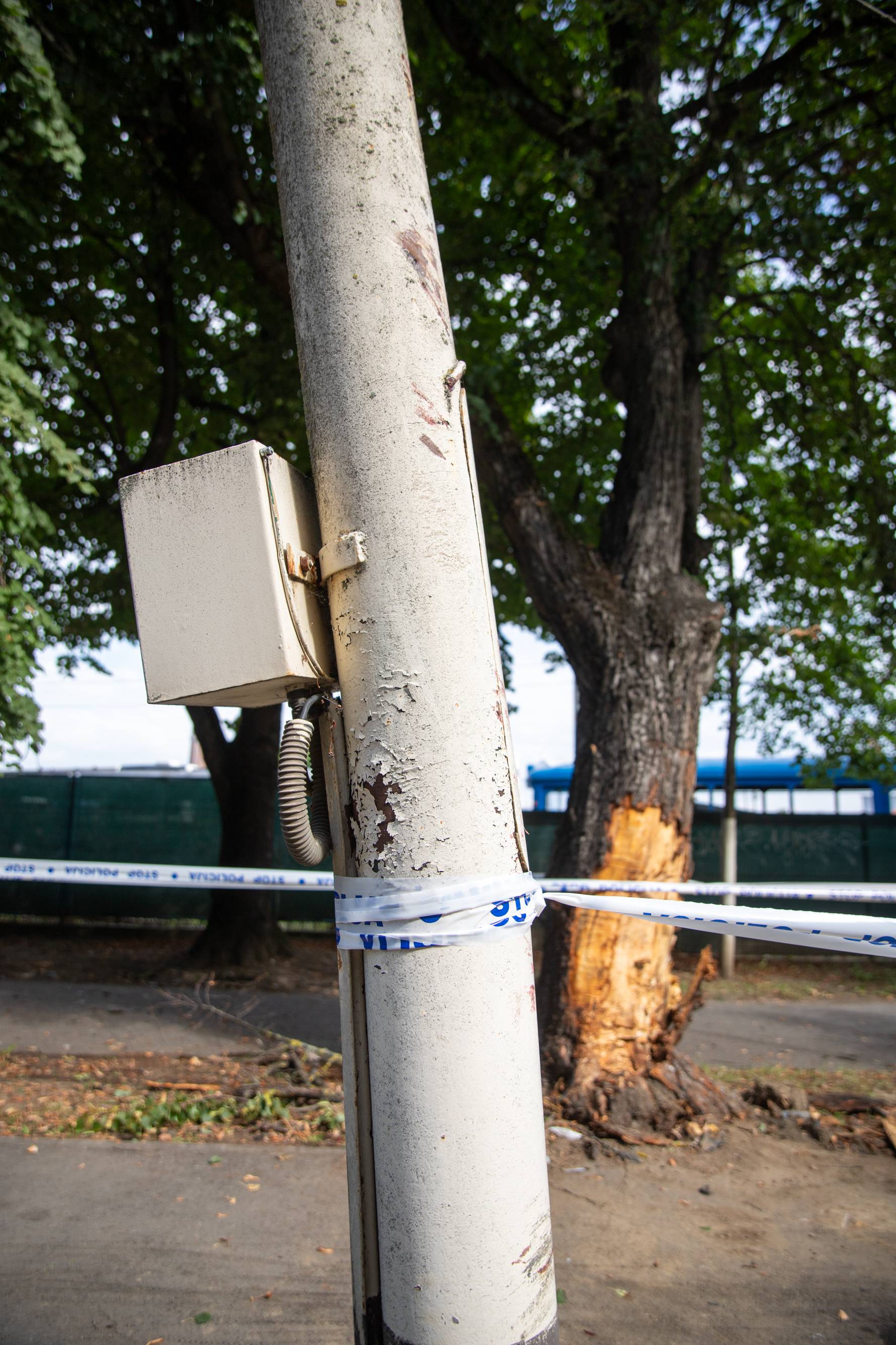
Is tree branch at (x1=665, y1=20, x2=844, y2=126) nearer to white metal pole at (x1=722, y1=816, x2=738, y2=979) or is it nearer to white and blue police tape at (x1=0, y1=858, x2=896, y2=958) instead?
white and blue police tape at (x1=0, y1=858, x2=896, y2=958)

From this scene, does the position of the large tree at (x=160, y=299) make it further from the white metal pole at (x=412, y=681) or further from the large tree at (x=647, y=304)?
the white metal pole at (x=412, y=681)

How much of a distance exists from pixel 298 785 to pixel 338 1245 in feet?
8.66

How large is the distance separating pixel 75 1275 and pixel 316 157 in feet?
11.7

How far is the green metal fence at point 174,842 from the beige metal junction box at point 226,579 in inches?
440

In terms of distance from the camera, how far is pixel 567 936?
5.16m

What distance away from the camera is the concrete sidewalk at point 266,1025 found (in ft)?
21.8

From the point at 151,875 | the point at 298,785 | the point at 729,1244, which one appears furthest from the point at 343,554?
the point at 151,875

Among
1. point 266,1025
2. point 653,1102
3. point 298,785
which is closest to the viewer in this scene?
point 298,785

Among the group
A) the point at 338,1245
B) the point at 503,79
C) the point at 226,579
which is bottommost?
the point at 338,1245

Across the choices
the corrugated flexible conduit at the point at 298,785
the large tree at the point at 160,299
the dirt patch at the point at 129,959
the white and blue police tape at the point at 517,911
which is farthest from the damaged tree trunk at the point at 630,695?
the corrugated flexible conduit at the point at 298,785

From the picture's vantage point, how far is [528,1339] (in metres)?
1.50

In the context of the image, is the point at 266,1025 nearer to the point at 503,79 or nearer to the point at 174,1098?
the point at 174,1098

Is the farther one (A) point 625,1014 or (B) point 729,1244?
(A) point 625,1014

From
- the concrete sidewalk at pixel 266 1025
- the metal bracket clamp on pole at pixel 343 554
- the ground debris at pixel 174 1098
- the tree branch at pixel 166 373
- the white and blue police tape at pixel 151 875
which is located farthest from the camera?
the tree branch at pixel 166 373
